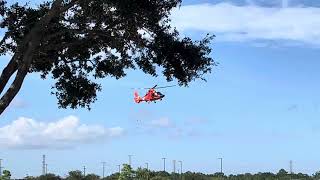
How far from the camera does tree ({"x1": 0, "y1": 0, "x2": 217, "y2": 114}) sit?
16.5m

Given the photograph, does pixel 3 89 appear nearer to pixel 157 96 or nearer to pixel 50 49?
pixel 50 49

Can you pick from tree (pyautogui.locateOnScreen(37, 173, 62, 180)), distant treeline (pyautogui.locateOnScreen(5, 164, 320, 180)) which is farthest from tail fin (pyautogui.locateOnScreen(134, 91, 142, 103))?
tree (pyautogui.locateOnScreen(37, 173, 62, 180))

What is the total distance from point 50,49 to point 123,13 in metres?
2.61

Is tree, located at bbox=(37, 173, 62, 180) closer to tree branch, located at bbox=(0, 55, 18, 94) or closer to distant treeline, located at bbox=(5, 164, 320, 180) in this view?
distant treeline, located at bbox=(5, 164, 320, 180)

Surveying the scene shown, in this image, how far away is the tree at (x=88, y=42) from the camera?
16469mm

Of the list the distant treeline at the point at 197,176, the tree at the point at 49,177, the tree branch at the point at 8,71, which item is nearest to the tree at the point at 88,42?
A: the tree branch at the point at 8,71

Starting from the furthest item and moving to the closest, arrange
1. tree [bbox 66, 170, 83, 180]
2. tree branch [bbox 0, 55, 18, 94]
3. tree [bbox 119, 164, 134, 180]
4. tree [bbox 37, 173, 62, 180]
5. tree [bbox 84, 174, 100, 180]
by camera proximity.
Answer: tree [bbox 84, 174, 100, 180]
tree [bbox 66, 170, 83, 180]
tree [bbox 37, 173, 62, 180]
tree [bbox 119, 164, 134, 180]
tree branch [bbox 0, 55, 18, 94]

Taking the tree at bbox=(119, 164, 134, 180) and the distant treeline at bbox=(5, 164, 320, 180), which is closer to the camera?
the tree at bbox=(119, 164, 134, 180)

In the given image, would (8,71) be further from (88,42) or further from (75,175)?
(75,175)

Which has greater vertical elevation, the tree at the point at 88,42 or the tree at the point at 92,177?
the tree at the point at 88,42

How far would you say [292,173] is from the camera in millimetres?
58500

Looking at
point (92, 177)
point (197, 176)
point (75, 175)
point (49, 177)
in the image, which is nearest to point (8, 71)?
point (49, 177)

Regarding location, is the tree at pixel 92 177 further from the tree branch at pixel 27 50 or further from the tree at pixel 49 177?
the tree branch at pixel 27 50

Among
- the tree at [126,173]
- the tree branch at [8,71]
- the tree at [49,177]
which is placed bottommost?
the tree at [126,173]
